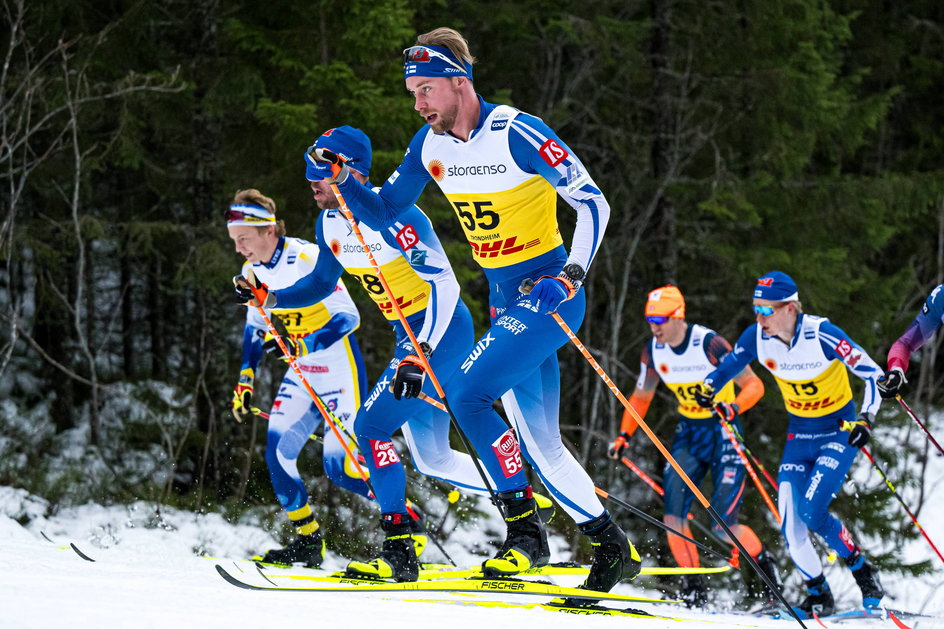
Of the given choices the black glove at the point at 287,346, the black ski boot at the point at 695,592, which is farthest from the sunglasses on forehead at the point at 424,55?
the black ski boot at the point at 695,592

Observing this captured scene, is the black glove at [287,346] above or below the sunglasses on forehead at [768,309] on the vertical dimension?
below

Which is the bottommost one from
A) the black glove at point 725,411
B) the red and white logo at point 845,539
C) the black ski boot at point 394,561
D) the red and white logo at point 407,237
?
the red and white logo at point 845,539

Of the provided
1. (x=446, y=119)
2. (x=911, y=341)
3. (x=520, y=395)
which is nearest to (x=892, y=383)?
(x=911, y=341)

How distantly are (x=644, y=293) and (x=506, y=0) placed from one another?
4.50 metres

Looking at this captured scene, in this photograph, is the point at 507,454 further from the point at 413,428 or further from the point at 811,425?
the point at 811,425

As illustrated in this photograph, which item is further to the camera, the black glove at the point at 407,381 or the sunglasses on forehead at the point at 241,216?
the sunglasses on forehead at the point at 241,216

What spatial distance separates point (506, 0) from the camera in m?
13.0

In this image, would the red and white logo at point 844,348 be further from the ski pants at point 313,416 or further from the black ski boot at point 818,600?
the ski pants at point 313,416

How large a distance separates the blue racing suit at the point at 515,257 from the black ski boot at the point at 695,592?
13.0 feet

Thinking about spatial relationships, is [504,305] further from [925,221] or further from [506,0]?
[925,221]

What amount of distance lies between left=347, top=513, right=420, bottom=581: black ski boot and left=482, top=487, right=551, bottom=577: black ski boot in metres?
0.76

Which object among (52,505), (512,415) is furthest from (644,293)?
(512,415)

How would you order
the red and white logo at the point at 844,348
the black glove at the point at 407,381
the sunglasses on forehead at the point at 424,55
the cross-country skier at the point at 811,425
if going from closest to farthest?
1. the sunglasses on forehead at the point at 424,55
2. the black glove at the point at 407,381
3. the red and white logo at the point at 844,348
4. the cross-country skier at the point at 811,425

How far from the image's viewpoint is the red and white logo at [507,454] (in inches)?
186
